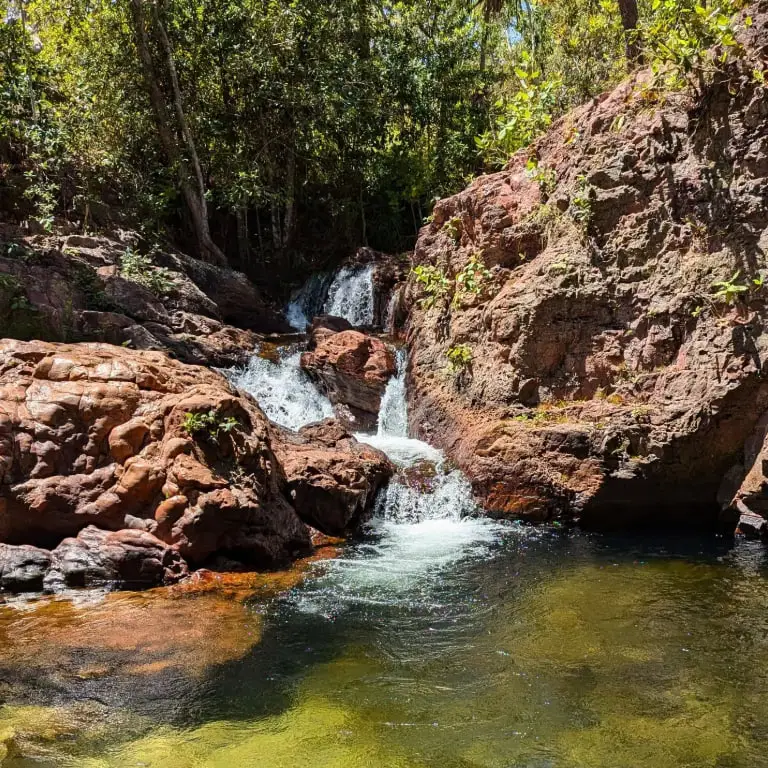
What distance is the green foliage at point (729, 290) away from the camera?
7.70 metres

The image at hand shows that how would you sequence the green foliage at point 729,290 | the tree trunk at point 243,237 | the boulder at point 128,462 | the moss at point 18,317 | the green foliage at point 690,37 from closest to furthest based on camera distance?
1. the boulder at point 128,462
2. the green foliage at point 729,290
3. the green foliage at point 690,37
4. the moss at point 18,317
5. the tree trunk at point 243,237

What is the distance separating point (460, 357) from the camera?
34.9 ft

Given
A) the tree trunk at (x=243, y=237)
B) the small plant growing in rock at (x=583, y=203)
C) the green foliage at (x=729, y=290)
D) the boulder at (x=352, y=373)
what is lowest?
A: the boulder at (x=352, y=373)

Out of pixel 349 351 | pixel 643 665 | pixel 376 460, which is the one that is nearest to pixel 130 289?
pixel 349 351

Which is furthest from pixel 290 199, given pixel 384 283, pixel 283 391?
pixel 283 391

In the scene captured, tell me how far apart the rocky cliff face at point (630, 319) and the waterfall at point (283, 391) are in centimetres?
297

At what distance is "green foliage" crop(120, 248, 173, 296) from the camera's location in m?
13.6

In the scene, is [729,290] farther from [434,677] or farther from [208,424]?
[208,424]

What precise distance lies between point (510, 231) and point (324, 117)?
33.6 ft

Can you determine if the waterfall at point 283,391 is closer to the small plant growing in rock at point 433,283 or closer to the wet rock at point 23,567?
the small plant growing in rock at point 433,283

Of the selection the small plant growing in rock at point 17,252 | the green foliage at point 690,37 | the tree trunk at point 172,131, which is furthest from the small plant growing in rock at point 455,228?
the tree trunk at point 172,131

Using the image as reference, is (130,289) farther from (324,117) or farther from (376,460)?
(324,117)

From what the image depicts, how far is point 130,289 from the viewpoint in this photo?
13.1 m

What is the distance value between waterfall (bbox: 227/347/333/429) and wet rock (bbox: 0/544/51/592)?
A: 5755 mm
